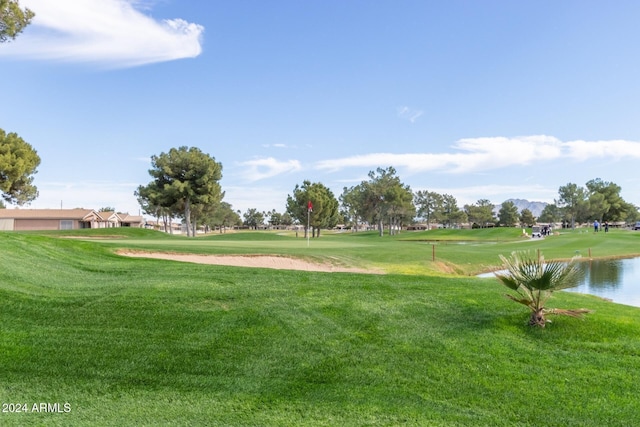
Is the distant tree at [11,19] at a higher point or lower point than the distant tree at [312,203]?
higher

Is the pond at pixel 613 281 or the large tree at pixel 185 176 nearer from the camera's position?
the pond at pixel 613 281

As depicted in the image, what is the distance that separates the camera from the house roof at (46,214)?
63.6 m

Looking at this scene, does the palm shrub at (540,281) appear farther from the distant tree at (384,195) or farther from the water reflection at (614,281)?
the distant tree at (384,195)

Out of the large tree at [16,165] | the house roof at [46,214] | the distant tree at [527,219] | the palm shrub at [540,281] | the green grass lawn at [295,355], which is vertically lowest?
the green grass lawn at [295,355]

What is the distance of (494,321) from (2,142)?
38.5m

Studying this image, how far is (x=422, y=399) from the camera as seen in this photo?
4.99 meters

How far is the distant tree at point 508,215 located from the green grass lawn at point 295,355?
354 feet

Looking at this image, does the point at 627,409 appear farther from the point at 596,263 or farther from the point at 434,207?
the point at 434,207

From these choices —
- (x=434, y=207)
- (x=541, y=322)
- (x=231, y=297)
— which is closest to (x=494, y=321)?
(x=541, y=322)

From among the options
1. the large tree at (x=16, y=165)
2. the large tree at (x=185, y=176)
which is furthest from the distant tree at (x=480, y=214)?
the large tree at (x=16, y=165)

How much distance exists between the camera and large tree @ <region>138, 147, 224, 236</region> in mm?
45969

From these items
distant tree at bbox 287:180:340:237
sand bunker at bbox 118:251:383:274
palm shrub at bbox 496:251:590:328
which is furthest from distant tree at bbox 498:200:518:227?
palm shrub at bbox 496:251:590:328

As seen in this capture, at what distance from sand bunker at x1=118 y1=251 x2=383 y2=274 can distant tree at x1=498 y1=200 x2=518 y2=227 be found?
100580 millimetres

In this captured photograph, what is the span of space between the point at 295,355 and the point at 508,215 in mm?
113625
